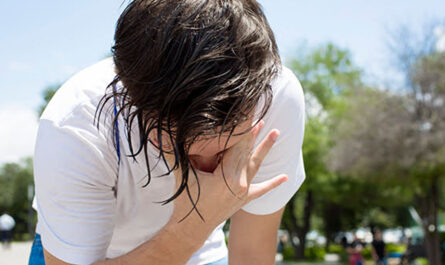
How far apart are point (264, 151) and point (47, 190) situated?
77 centimetres

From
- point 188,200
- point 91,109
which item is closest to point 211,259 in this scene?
point 188,200

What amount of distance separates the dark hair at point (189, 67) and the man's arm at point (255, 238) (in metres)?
0.83

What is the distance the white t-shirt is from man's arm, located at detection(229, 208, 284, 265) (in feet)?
1.17

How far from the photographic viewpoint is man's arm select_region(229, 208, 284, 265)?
2365mm

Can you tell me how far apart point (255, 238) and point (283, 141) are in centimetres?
52

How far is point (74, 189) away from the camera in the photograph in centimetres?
173

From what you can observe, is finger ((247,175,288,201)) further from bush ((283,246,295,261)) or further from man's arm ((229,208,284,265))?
bush ((283,246,295,261))

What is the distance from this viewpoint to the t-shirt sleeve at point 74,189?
5.59 ft

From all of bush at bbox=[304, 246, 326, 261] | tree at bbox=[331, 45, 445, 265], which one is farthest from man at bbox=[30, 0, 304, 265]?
bush at bbox=[304, 246, 326, 261]

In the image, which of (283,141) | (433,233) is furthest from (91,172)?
(433,233)

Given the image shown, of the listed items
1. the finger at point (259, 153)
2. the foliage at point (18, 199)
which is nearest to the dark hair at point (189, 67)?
the finger at point (259, 153)

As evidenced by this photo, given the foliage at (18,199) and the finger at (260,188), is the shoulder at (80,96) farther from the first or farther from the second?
the foliage at (18,199)

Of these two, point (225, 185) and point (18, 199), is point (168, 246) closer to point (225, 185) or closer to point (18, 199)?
point (225, 185)

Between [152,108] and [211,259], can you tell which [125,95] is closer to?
[152,108]
